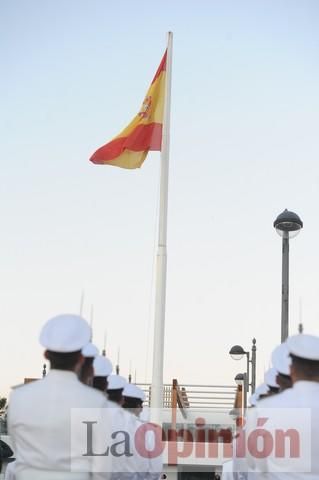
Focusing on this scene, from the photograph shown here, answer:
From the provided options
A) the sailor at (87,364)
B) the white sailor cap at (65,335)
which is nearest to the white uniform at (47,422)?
the white sailor cap at (65,335)

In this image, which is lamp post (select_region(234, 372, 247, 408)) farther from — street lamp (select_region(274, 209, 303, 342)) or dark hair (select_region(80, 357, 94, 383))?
dark hair (select_region(80, 357, 94, 383))

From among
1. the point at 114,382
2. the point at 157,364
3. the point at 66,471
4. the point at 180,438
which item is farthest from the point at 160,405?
the point at 180,438

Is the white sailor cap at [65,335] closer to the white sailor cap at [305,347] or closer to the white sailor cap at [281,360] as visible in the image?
the white sailor cap at [305,347]

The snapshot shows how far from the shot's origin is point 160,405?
338 inches

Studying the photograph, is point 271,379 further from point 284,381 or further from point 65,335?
point 65,335

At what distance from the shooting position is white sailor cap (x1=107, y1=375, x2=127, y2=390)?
5921 mm

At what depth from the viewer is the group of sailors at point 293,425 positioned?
13.7 ft

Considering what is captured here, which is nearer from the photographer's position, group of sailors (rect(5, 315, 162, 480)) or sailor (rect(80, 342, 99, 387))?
group of sailors (rect(5, 315, 162, 480))

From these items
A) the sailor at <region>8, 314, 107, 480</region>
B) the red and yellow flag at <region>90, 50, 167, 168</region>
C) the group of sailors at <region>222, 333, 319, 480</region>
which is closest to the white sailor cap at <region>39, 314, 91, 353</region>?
the sailor at <region>8, 314, 107, 480</region>

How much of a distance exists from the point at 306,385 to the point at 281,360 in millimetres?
578

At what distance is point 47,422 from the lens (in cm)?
397

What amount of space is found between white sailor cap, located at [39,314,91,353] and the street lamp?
6518mm

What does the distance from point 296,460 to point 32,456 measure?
1498mm

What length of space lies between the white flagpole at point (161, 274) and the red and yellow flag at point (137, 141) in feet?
0.68
